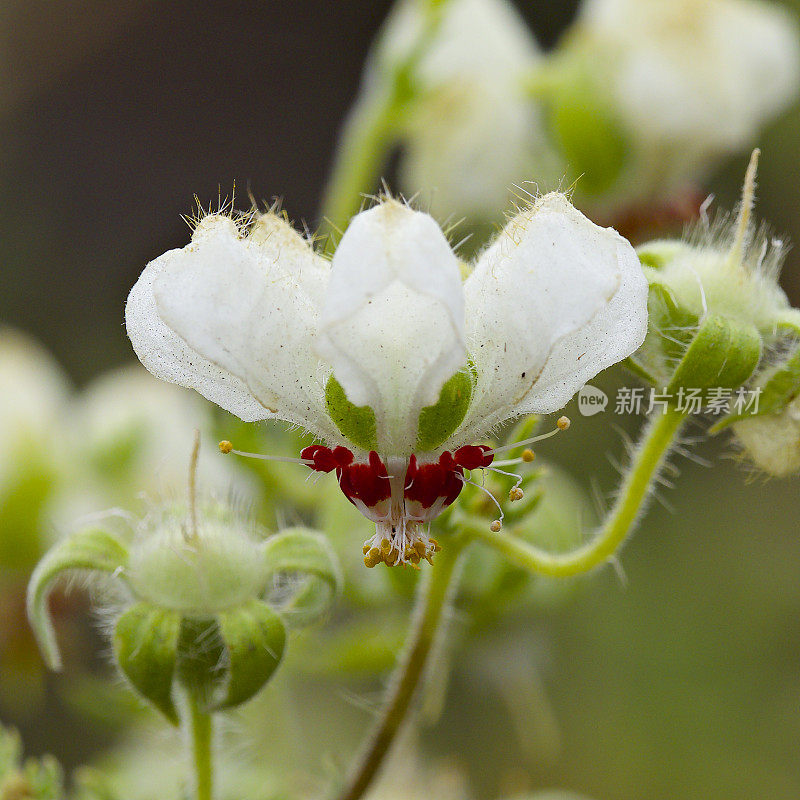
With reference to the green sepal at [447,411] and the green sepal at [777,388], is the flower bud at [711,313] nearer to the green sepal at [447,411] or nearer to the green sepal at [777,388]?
the green sepal at [777,388]

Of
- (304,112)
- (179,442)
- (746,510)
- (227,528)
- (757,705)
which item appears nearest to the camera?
(227,528)

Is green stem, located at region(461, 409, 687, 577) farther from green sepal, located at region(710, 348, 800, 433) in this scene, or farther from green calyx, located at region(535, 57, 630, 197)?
green calyx, located at region(535, 57, 630, 197)

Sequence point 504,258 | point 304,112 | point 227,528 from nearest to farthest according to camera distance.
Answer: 1. point 504,258
2. point 227,528
3. point 304,112

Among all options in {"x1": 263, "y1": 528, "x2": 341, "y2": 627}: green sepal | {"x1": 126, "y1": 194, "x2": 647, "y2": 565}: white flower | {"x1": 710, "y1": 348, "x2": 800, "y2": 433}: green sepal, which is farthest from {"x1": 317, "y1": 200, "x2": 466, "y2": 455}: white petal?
{"x1": 710, "y1": 348, "x2": 800, "y2": 433}: green sepal

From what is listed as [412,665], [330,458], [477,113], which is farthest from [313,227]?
[330,458]

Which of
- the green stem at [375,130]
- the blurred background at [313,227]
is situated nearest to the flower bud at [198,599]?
the green stem at [375,130]

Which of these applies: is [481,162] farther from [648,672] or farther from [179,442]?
[648,672]

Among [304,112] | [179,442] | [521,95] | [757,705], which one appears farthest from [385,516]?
[304,112]
